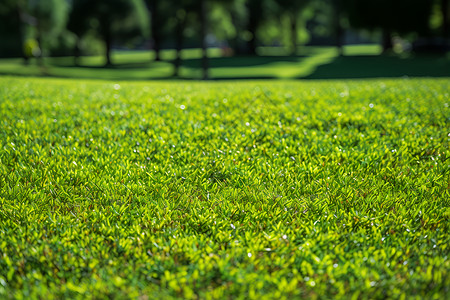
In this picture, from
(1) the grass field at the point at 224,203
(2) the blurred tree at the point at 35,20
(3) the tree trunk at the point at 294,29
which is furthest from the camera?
(3) the tree trunk at the point at 294,29

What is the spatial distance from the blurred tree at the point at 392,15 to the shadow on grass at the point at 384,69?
5171mm

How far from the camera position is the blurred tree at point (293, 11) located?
156 feet

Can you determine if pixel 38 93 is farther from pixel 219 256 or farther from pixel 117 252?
pixel 219 256

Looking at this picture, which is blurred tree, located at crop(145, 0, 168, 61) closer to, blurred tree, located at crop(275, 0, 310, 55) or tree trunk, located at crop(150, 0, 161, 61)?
tree trunk, located at crop(150, 0, 161, 61)

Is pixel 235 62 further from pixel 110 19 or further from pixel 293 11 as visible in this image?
pixel 293 11

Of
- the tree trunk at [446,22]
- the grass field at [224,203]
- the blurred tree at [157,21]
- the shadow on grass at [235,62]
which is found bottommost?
the grass field at [224,203]

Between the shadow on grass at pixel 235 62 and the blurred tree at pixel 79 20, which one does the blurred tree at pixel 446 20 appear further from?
the blurred tree at pixel 79 20

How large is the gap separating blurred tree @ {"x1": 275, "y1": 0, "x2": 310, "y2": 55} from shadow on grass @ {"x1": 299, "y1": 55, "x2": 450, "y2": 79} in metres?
15.7

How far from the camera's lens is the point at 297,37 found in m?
55.0

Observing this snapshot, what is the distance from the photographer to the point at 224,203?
418 centimetres

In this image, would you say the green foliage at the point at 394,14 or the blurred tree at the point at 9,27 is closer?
the green foliage at the point at 394,14

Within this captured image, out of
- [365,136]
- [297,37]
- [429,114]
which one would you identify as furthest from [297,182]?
[297,37]

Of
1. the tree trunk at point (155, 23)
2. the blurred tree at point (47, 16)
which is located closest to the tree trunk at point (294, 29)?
the tree trunk at point (155, 23)

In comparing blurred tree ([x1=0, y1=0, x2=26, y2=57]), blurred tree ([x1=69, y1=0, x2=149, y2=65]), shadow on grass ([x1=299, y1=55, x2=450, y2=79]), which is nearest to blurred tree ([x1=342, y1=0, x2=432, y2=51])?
shadow on grass ([x1=299, y1=55, x2=450, y2=79])
